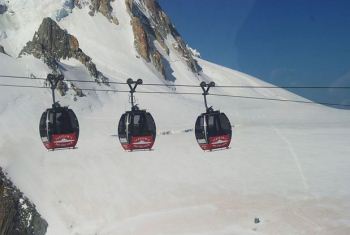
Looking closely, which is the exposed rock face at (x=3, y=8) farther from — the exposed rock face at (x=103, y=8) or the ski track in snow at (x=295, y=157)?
the ski track in snow at (x=295, y=157)

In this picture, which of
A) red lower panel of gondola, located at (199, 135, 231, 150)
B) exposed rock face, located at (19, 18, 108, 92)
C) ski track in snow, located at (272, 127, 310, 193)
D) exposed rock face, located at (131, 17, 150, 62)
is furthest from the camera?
exposed rock face, located at (131, 17, 150, 62)

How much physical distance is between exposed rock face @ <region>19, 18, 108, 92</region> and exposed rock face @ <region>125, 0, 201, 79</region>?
15504 mm

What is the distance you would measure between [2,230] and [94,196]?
9776 mm

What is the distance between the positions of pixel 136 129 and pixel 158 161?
26361 mm

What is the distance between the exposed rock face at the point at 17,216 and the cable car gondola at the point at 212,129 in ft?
53.8

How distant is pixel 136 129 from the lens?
26.6 metres

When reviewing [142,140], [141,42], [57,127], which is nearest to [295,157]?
[142,140]

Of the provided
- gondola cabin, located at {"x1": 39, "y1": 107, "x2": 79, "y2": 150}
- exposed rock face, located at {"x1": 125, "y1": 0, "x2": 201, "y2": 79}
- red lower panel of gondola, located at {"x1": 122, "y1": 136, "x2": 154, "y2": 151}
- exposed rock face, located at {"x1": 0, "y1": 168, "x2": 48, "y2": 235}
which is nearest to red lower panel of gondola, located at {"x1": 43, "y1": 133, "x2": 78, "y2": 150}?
gondola cabin, located at {"x1": 39, "y1": 107, "x2": 79, "y2": 150}

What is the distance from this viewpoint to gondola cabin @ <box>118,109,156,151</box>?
26.2m

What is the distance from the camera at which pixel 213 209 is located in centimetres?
4300

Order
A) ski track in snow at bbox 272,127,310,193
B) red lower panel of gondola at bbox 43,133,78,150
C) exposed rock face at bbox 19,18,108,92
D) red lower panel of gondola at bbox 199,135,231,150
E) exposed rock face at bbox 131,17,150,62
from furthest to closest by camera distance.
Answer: exposed rock face at bbox 131,17,150,62
exposed rock face at bbox 19,18,108,92
ski track in snow at bbox 272,127,310,193
red lower panel of gondola at bbox 199,135,231,150
red lower panel of gondola at bbox 43,133,78,150

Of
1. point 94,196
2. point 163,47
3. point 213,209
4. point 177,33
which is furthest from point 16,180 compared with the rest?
point 177,33

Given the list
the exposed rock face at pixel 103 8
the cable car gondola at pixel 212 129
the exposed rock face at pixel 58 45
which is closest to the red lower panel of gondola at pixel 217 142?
the cable car gondola at pixel 212 129

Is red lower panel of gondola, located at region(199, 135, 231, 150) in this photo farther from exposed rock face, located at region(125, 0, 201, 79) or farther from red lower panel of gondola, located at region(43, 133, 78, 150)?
exposed rock face, located at region(125, 0, 201, 79)
